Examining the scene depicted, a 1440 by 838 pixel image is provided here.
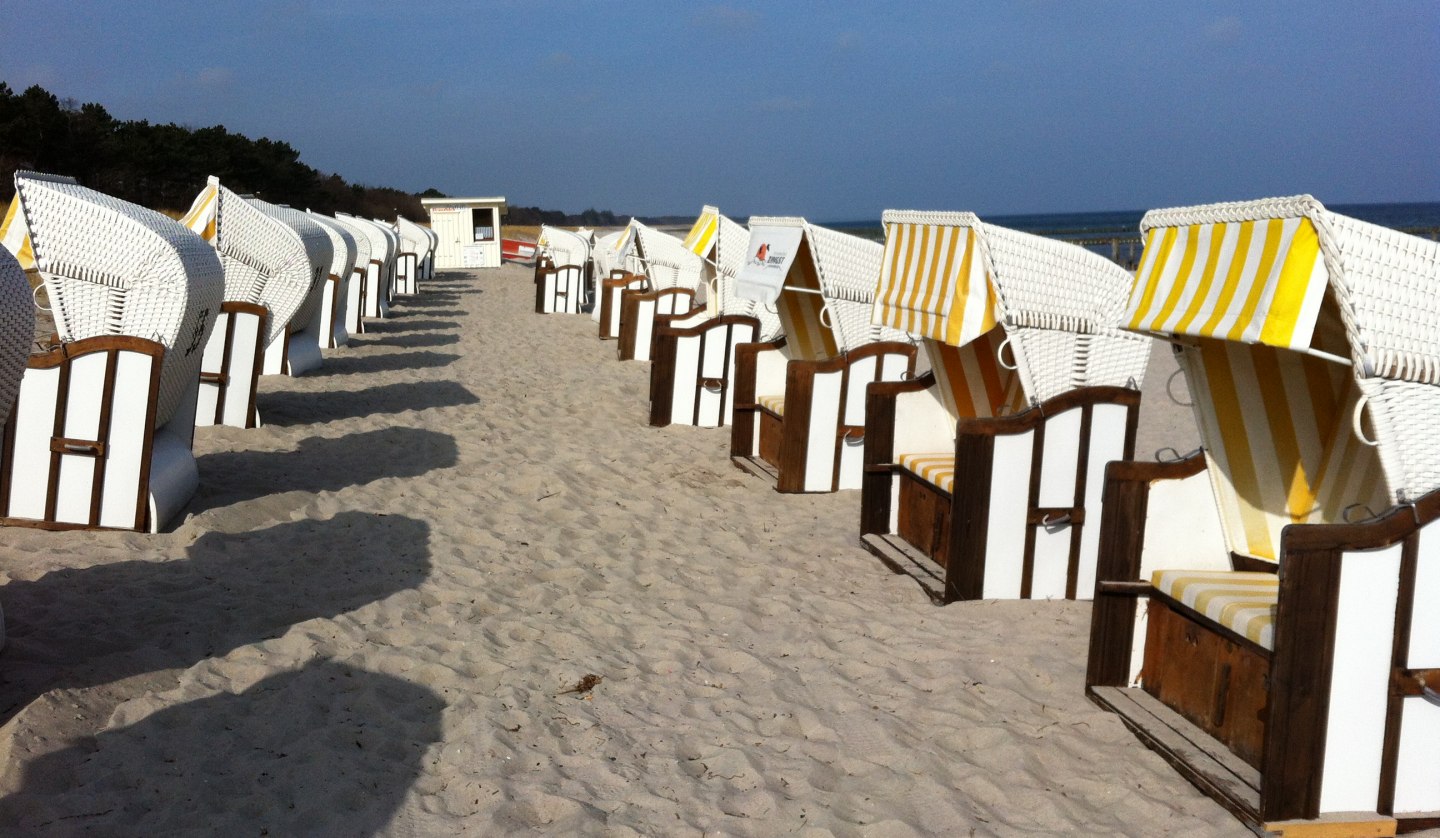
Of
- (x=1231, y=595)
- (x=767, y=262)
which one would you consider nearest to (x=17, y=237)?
(x=767, y=262)

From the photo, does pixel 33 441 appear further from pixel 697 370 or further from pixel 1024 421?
pixel 697 370

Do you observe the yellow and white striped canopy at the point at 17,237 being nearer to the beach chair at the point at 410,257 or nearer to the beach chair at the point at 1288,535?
the beach chair at the point at 1288,535

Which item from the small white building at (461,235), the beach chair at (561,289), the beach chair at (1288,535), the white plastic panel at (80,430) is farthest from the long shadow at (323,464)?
the small white building at (461,235)

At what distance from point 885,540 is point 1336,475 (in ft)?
8.14

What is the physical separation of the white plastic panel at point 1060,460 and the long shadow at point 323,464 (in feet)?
13.1

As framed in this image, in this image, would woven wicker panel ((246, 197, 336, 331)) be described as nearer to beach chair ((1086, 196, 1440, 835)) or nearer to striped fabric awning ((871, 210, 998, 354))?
striped fabric awning ((871, 210, 998, 354))

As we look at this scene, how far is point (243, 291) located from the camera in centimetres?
939

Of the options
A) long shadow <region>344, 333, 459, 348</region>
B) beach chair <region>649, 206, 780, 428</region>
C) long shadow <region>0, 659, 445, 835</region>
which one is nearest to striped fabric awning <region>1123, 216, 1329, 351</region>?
long shadow <region>0, 659, 445, 835</region>

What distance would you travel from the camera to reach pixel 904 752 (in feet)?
11.5

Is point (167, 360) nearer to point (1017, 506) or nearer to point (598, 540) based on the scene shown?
point (598, 540)

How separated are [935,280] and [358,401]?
251 inches

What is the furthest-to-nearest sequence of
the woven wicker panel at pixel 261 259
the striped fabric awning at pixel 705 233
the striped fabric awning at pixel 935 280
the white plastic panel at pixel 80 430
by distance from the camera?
the striped fabric awning at pixel 705 233 → the woven wicker panel at pixel 261 259 → the white plastic panel at pixel 80 430 → the striped fabric awning at pixel 935 280

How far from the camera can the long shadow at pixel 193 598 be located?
3.80 metres

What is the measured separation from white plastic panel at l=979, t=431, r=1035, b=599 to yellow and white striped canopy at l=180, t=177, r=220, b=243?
6558mm
